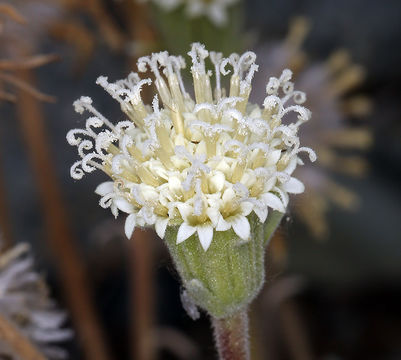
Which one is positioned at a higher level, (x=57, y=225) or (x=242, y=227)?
(x=57, y=225)

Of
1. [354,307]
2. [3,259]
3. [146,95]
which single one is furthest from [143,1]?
[354,307]

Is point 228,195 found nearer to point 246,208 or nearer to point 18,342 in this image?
point 246,208

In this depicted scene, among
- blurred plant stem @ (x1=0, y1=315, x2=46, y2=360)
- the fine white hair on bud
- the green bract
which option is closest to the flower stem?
the green bract

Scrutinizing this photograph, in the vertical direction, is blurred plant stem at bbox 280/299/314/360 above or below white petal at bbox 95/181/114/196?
below

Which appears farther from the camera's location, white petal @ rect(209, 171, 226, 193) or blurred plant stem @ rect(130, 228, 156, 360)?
blurred plant stem @ rect(130, 228, 156, 360)

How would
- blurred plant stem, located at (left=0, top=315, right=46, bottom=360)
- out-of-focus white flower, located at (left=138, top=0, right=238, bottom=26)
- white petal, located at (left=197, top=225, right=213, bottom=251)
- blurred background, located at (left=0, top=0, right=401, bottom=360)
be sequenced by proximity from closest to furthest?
white petal, located at (left=197, top=225, right=213, bottom=251), blurred plant stem, located at (left=0, top=315, right=46, bottom=360), out-of-focus white flower, located at (left=138, top=0, right=238, bottom=26), blurred background, located at (left=0, top=0, right=401, bottom=360)

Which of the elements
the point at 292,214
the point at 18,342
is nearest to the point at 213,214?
the point at 18,342

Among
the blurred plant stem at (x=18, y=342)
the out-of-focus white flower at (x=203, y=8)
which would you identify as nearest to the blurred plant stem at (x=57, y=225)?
the out-of-focus white flower at (x=203, y=8)

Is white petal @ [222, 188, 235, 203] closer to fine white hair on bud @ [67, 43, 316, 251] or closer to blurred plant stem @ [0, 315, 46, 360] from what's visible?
fine white hair on bud @ [67, 43, 316, 251]
